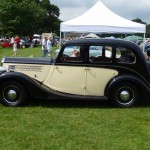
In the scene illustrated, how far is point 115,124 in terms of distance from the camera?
716 cm

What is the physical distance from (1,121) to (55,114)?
114 cm

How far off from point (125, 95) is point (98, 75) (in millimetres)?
734

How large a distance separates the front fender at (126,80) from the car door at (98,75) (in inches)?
4.6

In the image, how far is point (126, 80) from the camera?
27.7ft

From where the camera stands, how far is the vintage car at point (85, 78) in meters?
8.50

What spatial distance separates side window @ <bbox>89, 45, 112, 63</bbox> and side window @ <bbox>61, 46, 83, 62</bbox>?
247mm

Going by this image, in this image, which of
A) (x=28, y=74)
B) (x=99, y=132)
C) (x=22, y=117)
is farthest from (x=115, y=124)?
(x=28, y=74)

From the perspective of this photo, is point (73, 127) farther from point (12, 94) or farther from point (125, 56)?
point (125, 56)

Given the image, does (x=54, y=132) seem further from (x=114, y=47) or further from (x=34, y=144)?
(x=114, y=47)

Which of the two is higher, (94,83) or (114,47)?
(114,47)

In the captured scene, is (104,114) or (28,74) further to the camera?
(28,74)

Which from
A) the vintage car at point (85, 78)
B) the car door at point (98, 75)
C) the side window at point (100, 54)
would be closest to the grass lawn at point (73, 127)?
the vintage car at point (85, 78)

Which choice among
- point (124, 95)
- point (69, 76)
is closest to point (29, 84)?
point (69, 76)

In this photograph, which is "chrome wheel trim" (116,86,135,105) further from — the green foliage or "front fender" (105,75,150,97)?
the green foliage
